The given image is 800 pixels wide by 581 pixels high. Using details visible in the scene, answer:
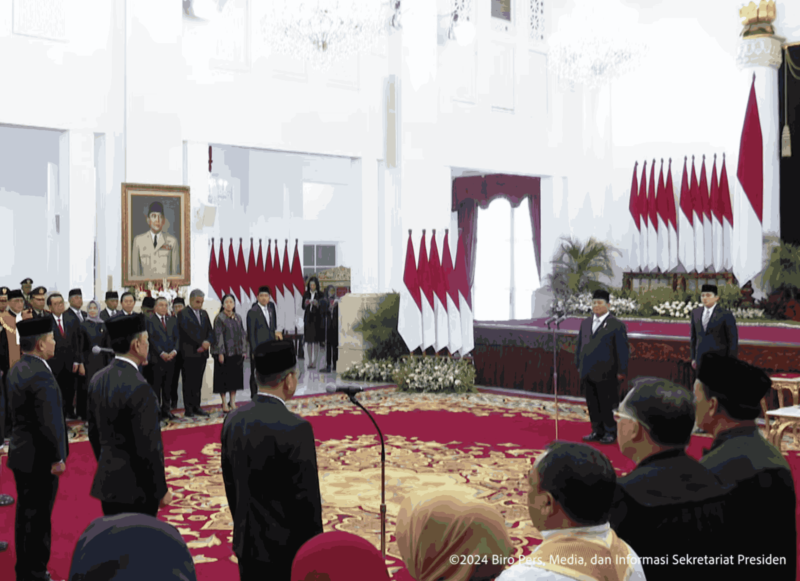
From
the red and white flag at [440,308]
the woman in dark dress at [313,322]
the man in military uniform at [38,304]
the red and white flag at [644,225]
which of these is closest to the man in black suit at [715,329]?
the red and white flag at [440,308]

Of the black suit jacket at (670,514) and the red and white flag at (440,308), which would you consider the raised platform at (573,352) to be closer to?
the red and white flag at (440,308)

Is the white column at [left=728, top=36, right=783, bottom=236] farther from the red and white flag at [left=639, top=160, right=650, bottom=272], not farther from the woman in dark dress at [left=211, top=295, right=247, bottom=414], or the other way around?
the woman in dark dress at [left=211, top=295, right=247, bottom=414]

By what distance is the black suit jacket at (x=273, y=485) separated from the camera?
3.03 meters

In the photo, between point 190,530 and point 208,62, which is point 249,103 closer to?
point 208,62

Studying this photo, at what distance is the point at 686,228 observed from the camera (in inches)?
608

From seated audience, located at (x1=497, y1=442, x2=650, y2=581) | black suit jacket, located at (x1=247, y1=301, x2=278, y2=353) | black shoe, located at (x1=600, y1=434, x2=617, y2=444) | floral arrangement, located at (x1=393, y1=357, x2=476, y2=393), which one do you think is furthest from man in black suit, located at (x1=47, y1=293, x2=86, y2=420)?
seated audience, located at (x1=497, y1=442, x2=650, y2=581)

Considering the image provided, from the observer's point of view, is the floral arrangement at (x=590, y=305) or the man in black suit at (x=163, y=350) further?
the floral arrangement at (x=590, y=305)

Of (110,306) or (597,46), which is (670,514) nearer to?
(110,306)

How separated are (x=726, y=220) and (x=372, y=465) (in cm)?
1053

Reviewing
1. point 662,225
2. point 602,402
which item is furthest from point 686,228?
point 602,402

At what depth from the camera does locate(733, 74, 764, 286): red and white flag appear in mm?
14086

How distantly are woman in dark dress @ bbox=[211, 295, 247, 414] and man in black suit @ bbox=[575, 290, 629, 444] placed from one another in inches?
167

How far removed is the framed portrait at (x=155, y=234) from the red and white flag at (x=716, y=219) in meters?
9.73

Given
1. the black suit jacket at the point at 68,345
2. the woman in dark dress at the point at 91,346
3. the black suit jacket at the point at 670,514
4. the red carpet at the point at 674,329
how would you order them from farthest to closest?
the red carpet at the point at 674,329, the black suit jacket at the point at 68,345, the woman in dark dress at the point at 91,346, the black suit jacket at the point at 670,514
